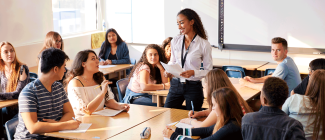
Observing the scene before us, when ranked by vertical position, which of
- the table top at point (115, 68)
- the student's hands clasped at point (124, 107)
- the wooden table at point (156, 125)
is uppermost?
the table top at point (115, 68)

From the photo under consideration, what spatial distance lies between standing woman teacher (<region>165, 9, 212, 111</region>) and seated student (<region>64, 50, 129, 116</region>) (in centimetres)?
56

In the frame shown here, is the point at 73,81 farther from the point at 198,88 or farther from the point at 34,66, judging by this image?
the point at 34,66

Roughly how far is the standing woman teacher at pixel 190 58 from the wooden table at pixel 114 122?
234mm

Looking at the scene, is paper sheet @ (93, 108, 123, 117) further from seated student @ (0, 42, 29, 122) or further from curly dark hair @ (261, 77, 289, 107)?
curly dark hair @ (261, 77, 289, 107)

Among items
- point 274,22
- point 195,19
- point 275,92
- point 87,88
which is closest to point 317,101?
point 275,92

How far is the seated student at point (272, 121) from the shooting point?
6.12 ft

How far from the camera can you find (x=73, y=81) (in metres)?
3.18

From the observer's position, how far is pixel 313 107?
8.38 ft

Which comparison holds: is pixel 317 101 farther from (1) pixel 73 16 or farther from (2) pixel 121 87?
(1) pixel 73 16

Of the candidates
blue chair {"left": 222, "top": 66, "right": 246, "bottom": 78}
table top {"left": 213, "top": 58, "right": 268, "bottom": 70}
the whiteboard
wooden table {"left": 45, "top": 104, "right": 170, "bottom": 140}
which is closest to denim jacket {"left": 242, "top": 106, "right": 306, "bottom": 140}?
wooden table {"left": 45, "top": 104, "right": 170, "bottom": 140}

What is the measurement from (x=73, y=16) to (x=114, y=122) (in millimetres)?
4900

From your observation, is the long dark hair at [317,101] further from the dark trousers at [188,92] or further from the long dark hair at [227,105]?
the dark trousers at [188,92]

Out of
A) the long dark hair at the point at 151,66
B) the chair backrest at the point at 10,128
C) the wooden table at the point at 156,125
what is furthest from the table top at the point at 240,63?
the chair backrest at the point at 10,128

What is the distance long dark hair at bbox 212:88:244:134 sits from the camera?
2225 mm
